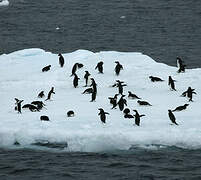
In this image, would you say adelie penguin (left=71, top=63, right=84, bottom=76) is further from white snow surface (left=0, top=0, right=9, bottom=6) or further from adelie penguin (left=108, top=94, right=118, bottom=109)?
white snow surface (left=0, top=0, right=9, bottom=6)

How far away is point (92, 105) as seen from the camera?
23000mm

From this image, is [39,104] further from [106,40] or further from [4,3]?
[4,3]

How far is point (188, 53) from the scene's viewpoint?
1533 inches

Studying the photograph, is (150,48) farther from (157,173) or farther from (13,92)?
(157,173)

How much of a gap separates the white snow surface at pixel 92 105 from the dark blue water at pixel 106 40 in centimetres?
53

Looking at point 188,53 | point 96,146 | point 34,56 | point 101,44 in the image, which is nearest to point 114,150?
point 96,146

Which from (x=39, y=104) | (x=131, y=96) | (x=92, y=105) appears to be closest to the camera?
(x=39, y=104)

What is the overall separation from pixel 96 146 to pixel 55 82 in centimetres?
799

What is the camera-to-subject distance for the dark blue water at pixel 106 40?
56.8ft

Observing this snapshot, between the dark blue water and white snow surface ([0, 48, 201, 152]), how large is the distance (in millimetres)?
525

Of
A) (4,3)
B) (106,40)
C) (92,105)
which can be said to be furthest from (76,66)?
(4,3)

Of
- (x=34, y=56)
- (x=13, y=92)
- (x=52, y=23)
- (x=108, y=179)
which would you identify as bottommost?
(x=108, y=179)

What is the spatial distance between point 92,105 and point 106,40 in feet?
70.8

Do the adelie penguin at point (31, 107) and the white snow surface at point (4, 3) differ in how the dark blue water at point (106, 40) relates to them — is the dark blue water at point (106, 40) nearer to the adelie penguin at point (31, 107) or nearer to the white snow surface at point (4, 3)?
the white snow surface at point (4, 3)
